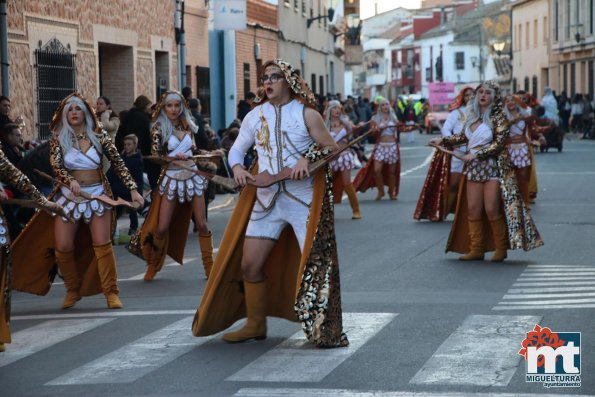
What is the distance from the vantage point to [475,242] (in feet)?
46.2

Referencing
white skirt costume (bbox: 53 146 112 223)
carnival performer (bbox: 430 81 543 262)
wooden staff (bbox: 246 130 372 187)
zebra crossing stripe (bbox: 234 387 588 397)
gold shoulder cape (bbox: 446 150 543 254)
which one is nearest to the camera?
zebra crossing stripe (bbox: 234 387 588 397)

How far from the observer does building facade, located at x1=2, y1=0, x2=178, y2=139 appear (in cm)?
2166

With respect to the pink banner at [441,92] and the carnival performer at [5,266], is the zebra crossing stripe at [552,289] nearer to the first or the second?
the carnival performer at [5,266]

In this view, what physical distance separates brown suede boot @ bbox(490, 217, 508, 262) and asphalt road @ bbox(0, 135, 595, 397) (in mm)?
157

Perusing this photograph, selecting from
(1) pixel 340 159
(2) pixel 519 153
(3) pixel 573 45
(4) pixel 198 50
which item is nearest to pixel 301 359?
(2) pixel 519 153

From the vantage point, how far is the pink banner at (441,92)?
80312 mm

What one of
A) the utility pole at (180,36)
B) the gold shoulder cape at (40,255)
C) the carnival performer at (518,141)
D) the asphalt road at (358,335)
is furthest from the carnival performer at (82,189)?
the utility pole at (180,36)

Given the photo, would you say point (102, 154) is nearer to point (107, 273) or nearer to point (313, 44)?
point (107, 273)

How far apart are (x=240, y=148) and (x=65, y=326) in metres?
2.07

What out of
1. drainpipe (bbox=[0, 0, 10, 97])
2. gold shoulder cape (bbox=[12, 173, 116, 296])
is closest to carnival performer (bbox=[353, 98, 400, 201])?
drainpipe (bbox=[0, 0, 10, 97])

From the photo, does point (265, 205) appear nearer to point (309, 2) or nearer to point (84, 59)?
point (84, 59)

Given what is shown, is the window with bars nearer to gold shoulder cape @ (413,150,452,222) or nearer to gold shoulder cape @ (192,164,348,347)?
gold shoulder cape @ (413,150,452,222)

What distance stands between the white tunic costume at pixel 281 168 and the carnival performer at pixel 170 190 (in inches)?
151

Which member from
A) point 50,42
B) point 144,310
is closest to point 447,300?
point 144,310
